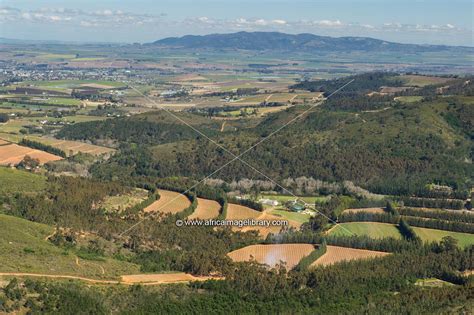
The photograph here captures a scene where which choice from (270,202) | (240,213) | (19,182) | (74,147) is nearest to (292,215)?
(270,202)

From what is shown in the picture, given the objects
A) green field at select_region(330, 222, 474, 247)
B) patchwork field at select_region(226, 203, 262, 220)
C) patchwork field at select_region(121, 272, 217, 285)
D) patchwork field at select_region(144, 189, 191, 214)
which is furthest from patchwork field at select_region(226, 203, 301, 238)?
patchwork field at select_region(121, 272, 217, 285)

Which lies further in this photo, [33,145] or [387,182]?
[33,145]

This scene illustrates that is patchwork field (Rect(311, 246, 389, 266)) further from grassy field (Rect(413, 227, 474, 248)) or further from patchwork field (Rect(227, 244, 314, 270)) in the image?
grassy field (Rect(413, 227, 474, 248))

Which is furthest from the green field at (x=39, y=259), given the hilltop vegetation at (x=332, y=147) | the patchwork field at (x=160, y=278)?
the hilltop vegetation at (x=332, y=147)

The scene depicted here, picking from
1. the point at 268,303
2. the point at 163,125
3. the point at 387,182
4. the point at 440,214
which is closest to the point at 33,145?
the point at 163,125

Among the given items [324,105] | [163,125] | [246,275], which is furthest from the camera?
[324,105]

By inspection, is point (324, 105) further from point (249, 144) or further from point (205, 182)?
point (205, 182)

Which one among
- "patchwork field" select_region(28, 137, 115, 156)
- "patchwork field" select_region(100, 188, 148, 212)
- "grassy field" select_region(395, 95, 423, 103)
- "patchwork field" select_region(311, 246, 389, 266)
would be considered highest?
"grassy field" select_region(395, 95, 423, 103)

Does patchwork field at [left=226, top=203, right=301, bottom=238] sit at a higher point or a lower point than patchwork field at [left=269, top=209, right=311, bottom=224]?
higher
